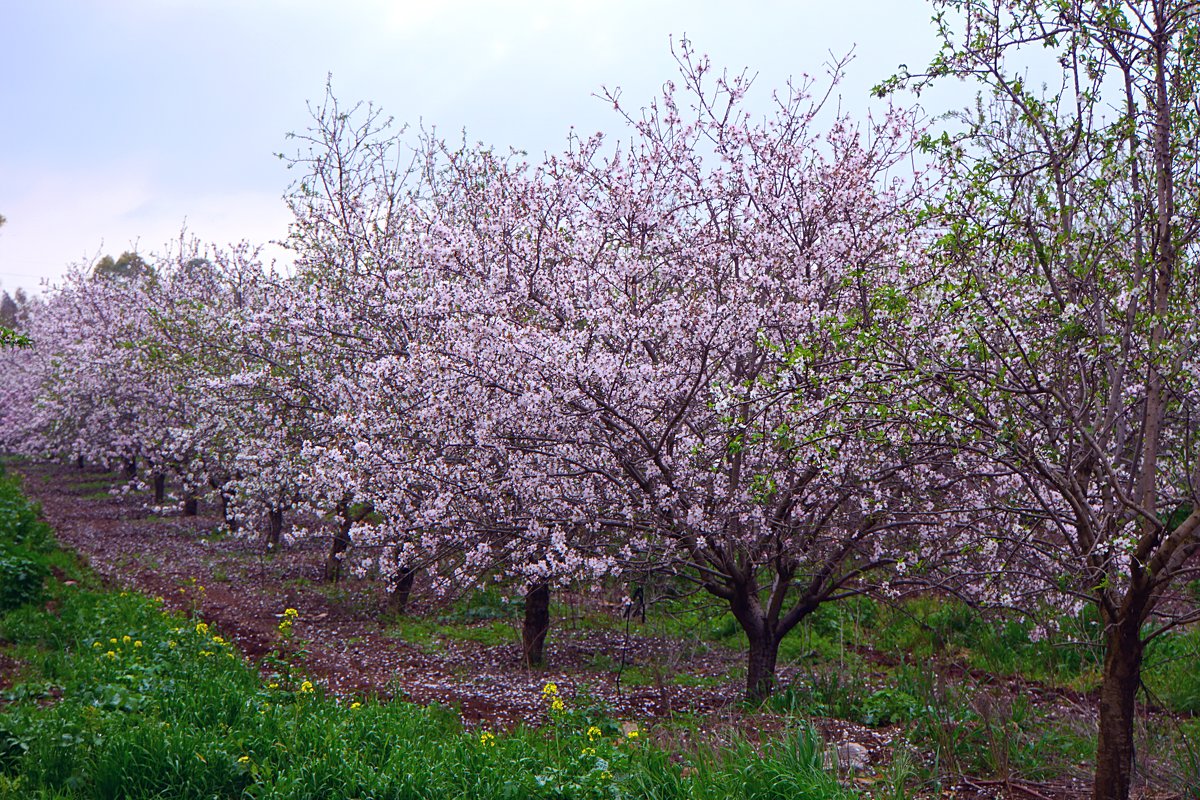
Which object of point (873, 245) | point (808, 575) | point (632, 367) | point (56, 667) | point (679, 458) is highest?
point (873, 245)

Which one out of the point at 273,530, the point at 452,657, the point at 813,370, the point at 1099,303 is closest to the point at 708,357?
the point at 813,370

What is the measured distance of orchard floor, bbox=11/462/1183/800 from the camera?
22.0ft

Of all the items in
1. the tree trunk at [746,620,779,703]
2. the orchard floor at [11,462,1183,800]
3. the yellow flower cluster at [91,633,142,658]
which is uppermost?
the tree trunk at [746,620,779,703]

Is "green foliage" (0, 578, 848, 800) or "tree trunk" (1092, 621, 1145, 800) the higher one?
"tree trunk" (1092, 621, 1145, 800)

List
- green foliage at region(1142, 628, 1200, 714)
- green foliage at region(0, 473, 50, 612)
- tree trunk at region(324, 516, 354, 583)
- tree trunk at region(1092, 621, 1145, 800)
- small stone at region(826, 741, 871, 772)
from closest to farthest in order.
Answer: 1. tree trunk at region(1092, 621, 1145, 800)
2. small stone at region(826, 741, 871, 772)
3. green foliage at region(1142, 628, 1200, 714)
4. green foliage at region(0, 473, 50, 612)
5. tree trunk at region(324, 516, 354, 583)

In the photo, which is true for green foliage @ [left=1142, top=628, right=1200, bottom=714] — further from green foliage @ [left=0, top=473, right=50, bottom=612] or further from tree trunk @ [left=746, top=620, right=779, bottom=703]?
green foliage @ [left=0, top=473, right=50, bottom=612]

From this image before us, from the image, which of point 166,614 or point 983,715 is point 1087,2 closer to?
point 983,715

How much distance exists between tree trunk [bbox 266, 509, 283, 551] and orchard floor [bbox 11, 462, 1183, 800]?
0.28 metres

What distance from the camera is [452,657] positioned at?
10.3 meters

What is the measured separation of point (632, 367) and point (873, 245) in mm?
2183

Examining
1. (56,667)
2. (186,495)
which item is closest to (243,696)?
(56,667)

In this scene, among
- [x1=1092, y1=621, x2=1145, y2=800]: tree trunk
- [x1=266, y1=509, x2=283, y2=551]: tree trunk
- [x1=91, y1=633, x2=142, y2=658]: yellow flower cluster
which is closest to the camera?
[x1=1092, y1=621, x2=1145, y2=800]: tree trunk

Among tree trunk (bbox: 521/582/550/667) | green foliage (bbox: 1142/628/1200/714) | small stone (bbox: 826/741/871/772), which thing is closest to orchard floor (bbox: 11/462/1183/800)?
small stone (bbox: 826/741/871/772)

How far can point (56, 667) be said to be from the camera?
767cm
